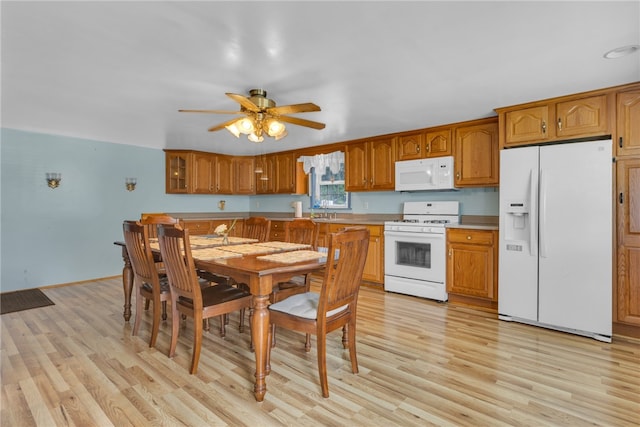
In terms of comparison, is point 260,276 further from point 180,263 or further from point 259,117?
point 259,117

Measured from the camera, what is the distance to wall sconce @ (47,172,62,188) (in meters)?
4.49

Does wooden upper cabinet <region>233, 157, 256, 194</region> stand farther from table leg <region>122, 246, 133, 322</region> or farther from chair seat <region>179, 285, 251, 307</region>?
chair seat <region>179, 285, 251, 307</region>

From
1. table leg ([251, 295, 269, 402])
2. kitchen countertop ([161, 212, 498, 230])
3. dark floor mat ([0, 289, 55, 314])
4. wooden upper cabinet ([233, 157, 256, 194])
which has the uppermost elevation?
wooden upper cabinet ([233, 157, 256, 194])

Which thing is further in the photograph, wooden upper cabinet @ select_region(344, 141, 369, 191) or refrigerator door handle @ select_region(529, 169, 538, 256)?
wooden upper cabinet @ select_region(344, 141, 369, 191)

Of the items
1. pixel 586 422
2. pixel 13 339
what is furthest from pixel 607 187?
pixel 13 339

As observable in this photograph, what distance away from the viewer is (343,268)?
6.45 ft

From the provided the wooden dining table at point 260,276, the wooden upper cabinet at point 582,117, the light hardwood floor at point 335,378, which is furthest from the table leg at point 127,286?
the wooden upper cabinet at point 582,117

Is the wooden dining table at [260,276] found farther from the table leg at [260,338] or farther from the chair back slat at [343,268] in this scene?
the chair back slat at [343,268]

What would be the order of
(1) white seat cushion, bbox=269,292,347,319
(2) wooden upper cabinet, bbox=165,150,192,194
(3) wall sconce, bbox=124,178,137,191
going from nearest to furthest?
1. (1) white seat cushion, bbox=269,292,347,319
2. (3) wall sconce, bbox=124,178,137,191
3. (2) wooden upper cabinet, bbox=165,150,192,194

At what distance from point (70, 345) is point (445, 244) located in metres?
3.68

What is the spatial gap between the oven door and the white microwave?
625 mm

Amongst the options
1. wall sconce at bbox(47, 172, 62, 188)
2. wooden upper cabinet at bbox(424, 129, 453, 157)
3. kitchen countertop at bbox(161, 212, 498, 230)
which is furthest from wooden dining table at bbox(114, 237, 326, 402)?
wall sconce at bbox(47, 172, 62, 188)

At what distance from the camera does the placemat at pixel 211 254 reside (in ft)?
7.66

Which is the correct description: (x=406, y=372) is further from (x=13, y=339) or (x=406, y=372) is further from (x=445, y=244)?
(x=13, y=339)
